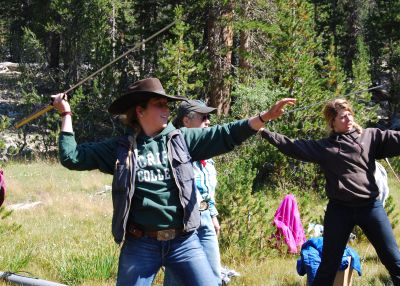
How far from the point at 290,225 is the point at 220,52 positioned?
991 cm

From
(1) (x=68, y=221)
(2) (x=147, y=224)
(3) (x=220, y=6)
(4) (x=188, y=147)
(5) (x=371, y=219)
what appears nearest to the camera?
(2) (x=147, y=224)

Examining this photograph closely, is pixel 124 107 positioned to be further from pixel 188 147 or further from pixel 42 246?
pixel 42 246

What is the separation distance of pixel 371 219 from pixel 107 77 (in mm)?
17103

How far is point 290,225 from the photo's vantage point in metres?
6.79

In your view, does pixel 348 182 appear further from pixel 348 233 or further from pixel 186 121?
pixel 186 121

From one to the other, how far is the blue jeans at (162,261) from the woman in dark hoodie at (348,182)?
166 centimetres

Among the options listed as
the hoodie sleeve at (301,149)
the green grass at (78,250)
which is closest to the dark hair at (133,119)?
the hoodie sleeve at (301,149)

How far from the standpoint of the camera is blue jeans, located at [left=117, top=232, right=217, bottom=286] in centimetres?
298

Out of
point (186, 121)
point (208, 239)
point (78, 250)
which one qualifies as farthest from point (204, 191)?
point (78, 250)

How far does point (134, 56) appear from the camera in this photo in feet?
72.3

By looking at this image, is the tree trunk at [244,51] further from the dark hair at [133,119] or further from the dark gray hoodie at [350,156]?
the dark hair at [133,119]

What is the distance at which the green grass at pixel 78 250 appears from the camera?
5445 mm

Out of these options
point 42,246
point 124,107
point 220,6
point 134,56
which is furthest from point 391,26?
point 124,107

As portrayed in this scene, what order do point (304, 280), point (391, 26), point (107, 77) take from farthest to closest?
point (391, 26)
point (107, 77)
point (304, 280)
